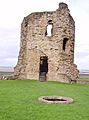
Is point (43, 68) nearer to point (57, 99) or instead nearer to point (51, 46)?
point (51, 46)

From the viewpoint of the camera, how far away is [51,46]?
3031 cm

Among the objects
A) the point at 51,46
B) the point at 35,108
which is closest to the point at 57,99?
the point at 35,108

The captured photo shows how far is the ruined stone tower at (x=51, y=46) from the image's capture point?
98.8 feet

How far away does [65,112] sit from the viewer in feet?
47.9

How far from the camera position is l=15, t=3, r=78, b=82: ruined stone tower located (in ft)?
98.8

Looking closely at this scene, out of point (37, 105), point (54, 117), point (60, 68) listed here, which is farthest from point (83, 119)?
point (60, 68)

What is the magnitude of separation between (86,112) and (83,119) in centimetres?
134

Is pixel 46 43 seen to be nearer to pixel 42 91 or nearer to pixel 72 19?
pixel 72 19

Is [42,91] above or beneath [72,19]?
beneath

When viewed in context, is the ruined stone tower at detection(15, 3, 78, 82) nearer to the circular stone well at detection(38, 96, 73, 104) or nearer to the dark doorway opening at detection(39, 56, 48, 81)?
the dark doorway opening at detection(39, 56, 48, 81)

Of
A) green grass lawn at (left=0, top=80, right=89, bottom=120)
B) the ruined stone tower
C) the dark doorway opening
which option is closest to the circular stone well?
green grass lawn at (left=0, top=80, right=89, bottom=120)

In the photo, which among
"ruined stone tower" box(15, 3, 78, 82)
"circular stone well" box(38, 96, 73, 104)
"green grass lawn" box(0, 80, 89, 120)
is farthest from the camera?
"ruined stone tower" box(15, 3, 78, 82)

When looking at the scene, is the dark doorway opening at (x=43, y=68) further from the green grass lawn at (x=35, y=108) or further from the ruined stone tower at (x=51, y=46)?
the green grass lawn at (x=35, y=108)

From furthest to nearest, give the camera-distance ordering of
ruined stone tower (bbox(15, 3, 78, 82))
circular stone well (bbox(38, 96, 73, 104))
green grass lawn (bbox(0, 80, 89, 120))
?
ruined stone tower (bbox(15, 3, 78, 82))
circular stone well (bbox(38, 96, 73, 104))
green grass lawn (bbox(0, 80, 89, 120))
